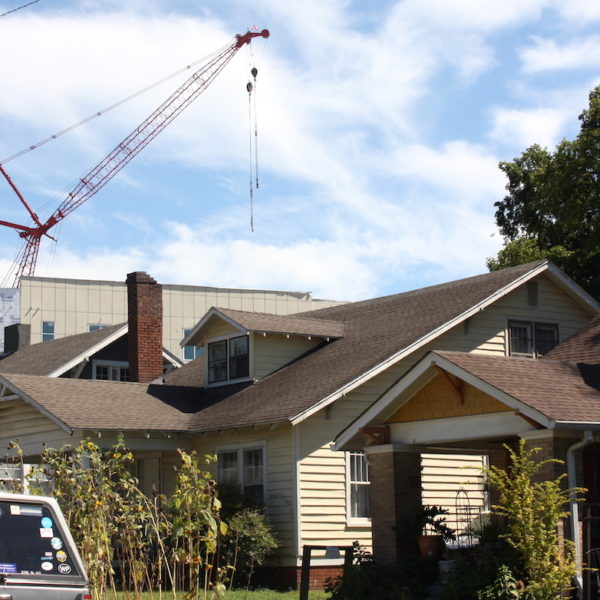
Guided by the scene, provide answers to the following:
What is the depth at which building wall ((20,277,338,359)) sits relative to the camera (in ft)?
233

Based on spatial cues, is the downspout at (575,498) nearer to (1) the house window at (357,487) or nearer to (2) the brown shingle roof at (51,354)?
(1) the house window at (357,487)

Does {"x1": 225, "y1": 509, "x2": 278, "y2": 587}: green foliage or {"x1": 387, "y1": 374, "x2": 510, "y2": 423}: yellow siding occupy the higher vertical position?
{"x1": 387, "y1": 374, "x2": 510, "y2": 423}: yellow siding

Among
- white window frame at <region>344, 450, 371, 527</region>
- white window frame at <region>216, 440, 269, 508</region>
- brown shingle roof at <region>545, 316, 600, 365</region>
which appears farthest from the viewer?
white window frame at <region>216, 440, 269, 508</region>

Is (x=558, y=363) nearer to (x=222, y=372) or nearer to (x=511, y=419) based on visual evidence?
(x=511, y=419)

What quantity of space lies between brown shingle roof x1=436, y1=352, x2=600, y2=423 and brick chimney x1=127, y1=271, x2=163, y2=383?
14825 mm

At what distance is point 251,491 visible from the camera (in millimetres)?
24250

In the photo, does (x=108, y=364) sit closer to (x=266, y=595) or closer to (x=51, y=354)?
(x=51, y=354)

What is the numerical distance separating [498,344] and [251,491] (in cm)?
703

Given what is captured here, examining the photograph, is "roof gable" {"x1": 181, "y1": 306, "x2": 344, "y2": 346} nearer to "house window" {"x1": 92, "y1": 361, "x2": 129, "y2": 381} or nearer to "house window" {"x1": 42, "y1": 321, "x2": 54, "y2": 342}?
"house window" {"x1": 92, "y1": 361, "x2": 129, "y2": 381}

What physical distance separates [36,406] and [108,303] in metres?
49.0

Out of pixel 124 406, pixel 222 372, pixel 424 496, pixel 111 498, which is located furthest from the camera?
pixel 222 372

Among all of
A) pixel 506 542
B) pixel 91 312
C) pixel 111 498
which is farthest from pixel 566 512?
pixel 91 312

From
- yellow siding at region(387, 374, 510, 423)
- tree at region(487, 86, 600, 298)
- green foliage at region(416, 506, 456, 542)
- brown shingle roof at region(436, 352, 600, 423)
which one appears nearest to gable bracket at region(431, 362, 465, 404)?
yellow siding at region(387, 374, 510, 423)

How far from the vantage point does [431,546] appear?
55.8ft
